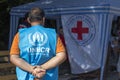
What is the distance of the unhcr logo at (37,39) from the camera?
354 centimetres

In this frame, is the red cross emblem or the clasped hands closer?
the clasped hands

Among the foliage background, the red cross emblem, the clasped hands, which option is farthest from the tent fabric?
the clasped hands

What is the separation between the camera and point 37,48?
3535mm

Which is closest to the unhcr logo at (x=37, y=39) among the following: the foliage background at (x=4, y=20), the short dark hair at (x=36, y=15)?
the short dark hair at (x=36, y=15)

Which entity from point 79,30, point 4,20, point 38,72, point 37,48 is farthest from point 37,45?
point 4,20

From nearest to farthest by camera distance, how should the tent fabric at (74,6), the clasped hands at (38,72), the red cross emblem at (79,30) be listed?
1. the clasped hands at (38,72)
2. the tent fabric at (74,6)
3. the red cross emblem at (79,30)

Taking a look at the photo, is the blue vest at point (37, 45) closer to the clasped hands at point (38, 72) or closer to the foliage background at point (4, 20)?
the clasped hands at point (38, 72)

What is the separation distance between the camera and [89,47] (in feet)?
27.2

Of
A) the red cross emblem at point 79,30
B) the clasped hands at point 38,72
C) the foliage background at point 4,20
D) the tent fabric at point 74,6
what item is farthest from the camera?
the foliage background at point 4,20

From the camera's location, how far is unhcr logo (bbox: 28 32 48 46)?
354cm

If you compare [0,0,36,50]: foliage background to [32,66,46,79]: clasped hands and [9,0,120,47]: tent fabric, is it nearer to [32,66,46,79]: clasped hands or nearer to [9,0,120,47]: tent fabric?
[9,0,120,47]: tent fabric

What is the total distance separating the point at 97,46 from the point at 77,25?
2.69 ft

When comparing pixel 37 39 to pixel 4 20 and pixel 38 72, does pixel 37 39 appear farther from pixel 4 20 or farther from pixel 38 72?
pixel 4 20

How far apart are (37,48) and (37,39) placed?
9 cm
